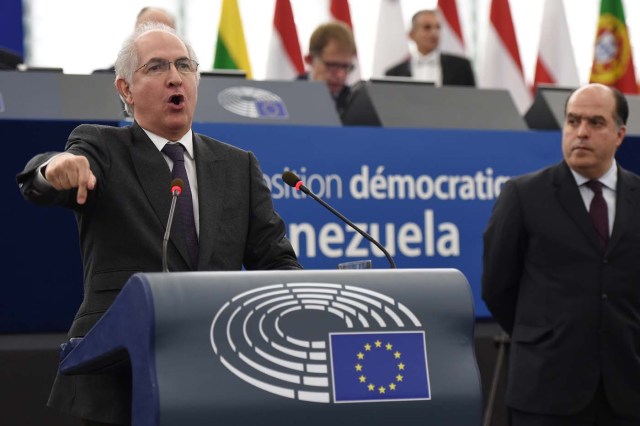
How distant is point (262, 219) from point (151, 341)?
74 centimetres

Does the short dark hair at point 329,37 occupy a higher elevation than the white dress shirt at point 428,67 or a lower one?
higher

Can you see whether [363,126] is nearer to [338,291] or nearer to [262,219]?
[262,219]

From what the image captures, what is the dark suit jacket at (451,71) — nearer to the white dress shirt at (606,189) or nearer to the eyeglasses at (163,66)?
the white dress shirt at (606,189)

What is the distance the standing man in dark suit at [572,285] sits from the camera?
149 inches

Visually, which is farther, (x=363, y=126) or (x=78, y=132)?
(x=363, y=126)

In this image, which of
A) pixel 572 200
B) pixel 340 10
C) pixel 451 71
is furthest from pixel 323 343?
pixel 340 10

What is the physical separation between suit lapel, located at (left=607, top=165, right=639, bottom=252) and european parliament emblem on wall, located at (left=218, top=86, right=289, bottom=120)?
5.30 ft

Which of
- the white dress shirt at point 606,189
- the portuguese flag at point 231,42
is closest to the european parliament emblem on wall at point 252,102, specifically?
the white dress shirt at point 606,189

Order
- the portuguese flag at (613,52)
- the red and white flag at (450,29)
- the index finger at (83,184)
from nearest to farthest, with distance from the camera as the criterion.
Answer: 1. the index finger at (83,184)
2. the portuguese flag at (613,52)
3. the red and white flag at (450,29)

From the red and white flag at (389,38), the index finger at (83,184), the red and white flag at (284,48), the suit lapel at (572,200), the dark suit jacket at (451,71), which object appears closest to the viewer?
the index finger at (83,184)

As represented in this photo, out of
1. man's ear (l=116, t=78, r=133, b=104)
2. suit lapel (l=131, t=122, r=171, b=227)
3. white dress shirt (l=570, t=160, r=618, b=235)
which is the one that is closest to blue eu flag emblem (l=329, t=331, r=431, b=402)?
suit lapel (l=131, t=122, r=171, b=227)

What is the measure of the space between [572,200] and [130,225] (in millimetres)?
1962

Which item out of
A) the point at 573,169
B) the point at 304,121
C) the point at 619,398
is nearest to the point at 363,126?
the point at 304,121

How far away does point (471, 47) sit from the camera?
11664 millimetres
